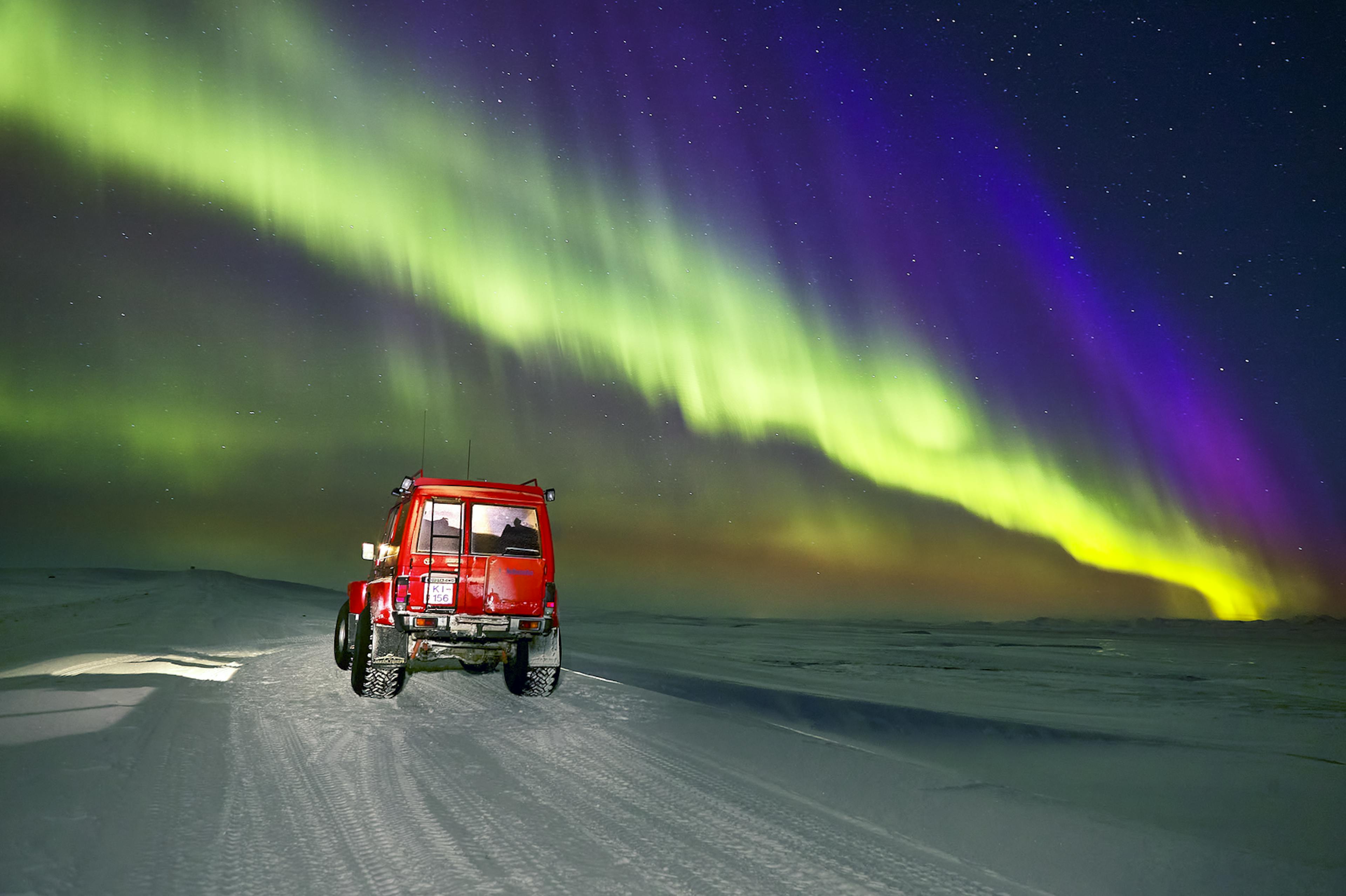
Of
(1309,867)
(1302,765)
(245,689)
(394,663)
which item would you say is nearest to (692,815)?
(1309,867)

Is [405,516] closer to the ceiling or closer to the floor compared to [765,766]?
closer to the ceiling

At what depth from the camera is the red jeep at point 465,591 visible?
1223 cm

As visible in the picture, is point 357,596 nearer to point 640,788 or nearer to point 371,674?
point 371,674

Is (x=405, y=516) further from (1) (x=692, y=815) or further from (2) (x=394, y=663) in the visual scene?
(1) (x=692, y=815)

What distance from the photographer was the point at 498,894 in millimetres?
4566

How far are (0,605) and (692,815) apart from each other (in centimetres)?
6311

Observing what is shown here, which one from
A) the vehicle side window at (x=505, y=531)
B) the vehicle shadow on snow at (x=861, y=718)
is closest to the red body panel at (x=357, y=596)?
the vehicle side window at (x=505, y=531)

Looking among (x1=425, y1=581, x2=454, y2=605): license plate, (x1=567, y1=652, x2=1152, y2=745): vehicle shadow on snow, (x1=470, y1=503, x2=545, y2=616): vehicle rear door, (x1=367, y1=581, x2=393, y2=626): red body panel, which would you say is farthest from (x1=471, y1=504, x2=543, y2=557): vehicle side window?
(x1=567, y1=652, x2=1152, y2=745): vehicle shadow on snow

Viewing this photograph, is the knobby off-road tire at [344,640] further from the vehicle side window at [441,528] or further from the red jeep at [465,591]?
the vehicle side window at [441,528]

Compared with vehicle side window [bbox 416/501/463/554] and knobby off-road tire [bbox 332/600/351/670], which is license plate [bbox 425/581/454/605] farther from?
knobby off-road tire [bbox 332/600/351/670]

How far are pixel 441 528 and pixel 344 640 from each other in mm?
4761

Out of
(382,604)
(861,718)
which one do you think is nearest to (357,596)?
(382,604)

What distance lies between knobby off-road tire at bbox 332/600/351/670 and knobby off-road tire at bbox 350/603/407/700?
245 cm

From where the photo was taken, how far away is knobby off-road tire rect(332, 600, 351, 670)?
15.7 metres
